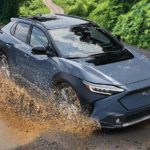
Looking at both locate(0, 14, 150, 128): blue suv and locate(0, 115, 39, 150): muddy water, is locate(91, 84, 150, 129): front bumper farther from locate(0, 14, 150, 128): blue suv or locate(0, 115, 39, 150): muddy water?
locate(0, 115, 39, 150): muddy water

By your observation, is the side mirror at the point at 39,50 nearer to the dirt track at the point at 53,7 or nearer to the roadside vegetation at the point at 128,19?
the roadside vegetation at the point at 128,19

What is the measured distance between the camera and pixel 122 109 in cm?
710

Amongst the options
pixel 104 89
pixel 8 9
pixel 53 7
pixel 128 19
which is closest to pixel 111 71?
pixel 104 89

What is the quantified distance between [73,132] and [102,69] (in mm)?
1136

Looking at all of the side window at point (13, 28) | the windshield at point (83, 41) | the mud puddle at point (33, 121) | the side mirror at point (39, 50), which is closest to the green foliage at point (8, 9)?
the side window at point (13, 28)

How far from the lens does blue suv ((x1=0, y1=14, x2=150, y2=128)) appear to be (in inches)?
282

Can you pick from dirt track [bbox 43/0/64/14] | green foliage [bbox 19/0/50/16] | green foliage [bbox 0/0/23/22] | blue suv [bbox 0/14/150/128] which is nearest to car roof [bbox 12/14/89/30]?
blue suv [bbox 0/14/150/128]

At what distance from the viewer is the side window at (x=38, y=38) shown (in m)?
8.62

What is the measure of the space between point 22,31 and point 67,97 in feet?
8.15

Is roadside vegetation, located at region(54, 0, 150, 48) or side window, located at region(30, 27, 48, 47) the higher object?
side window, located at region(30, 27, 48, 47)

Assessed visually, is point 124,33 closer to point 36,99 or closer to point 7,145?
point 36,99

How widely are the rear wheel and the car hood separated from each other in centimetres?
242

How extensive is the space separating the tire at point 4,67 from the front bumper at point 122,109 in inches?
134

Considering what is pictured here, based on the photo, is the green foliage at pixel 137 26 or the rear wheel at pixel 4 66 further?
the green foliage at pixel 137 26
